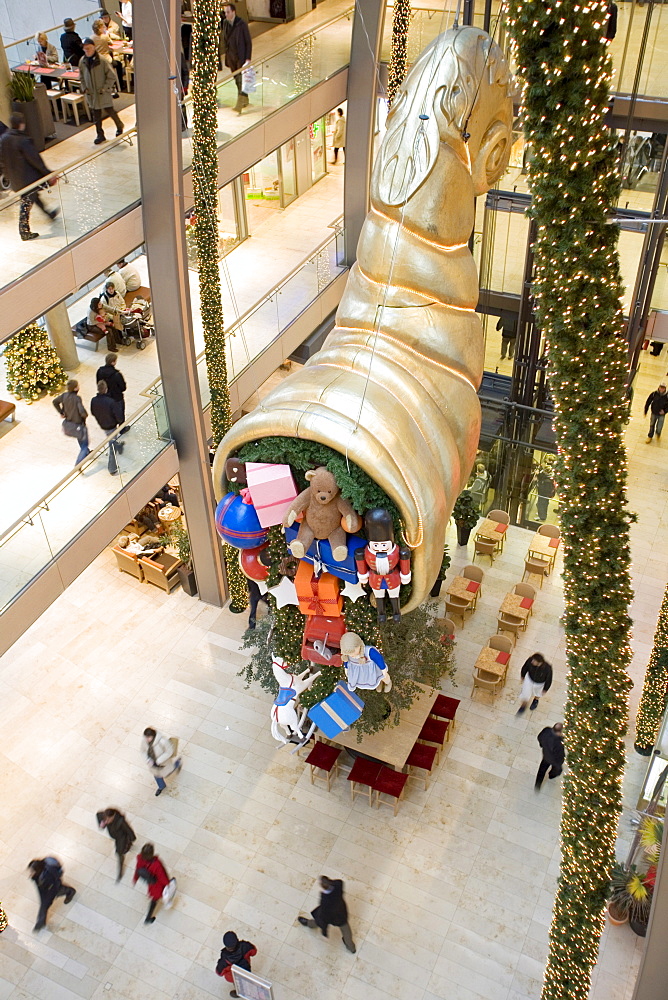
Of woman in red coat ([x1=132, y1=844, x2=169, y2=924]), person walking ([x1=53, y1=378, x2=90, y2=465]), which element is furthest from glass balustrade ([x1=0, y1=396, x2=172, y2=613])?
woman in red coat ([x1=132, y1=844, x2=169, y2=924])

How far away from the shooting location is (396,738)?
1205cm

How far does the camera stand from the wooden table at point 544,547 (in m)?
15.3

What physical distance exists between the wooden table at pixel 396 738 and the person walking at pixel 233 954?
2850 mm

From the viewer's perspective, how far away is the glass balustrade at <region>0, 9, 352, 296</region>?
1044cm

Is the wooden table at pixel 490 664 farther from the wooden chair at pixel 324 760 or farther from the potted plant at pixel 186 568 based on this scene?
the potted plant at pixel 186 568

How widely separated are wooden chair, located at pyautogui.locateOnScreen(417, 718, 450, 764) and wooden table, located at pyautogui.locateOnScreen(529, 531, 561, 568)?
393 centimetres

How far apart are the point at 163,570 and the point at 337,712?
6.13m

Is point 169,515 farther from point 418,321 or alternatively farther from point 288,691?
point 418,321

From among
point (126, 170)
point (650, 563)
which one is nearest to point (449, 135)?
point (126, 170)

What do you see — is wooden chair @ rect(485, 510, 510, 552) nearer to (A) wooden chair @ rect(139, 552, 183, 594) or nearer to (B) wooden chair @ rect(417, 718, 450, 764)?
(B) wooden chair @ rect(417, 718, 450, 764)

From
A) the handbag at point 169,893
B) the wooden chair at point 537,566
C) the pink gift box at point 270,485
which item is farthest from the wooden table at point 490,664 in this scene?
the pink gift box at point 270,485

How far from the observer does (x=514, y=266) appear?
53.5ft

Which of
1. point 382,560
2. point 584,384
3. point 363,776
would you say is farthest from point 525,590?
point 584,384

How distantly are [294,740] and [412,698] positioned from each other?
1.70m
